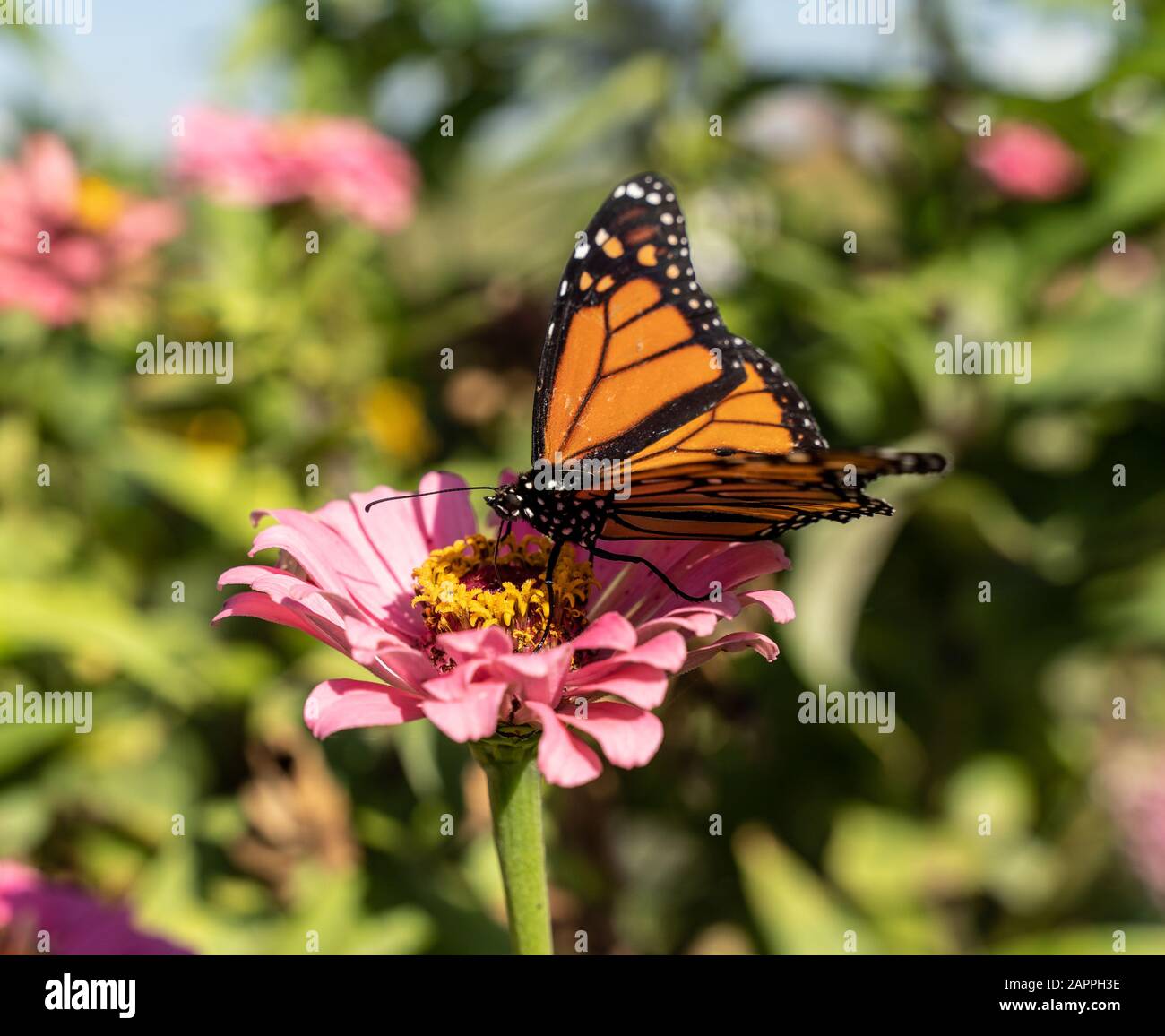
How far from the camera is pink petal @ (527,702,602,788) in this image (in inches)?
22.8

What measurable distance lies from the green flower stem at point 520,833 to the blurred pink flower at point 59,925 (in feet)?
1.03

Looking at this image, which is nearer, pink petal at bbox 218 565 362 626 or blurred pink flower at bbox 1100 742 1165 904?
pink petal at bbox 218 565 362 626

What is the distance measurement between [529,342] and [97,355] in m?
0.67

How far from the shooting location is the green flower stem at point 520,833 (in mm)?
675

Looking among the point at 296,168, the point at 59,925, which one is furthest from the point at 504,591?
the point at 296,168

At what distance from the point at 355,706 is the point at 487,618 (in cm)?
17

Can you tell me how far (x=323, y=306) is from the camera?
164 centimetres

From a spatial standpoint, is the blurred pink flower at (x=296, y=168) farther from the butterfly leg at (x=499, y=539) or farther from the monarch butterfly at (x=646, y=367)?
the butterfly leg at (x=499, y=539)

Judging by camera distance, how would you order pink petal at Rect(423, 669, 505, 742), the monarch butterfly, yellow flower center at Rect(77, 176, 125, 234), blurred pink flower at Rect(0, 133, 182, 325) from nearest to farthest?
pink petal at Rect(423, 669, 505, 742)
the monarch butterfly
blurred pink flower at Rect(0, 133, 182, 325)
yellow flower center at Rect(77, 176, 125, 234)

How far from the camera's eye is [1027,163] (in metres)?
1.80

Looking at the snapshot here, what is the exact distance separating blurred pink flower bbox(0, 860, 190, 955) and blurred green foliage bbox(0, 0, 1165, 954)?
21cm

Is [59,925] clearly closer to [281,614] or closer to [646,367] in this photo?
[281,614]

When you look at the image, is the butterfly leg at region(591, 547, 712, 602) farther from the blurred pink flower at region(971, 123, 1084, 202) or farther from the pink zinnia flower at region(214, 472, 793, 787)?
the blurred pink flower at region(971, 123, 1084, 202)

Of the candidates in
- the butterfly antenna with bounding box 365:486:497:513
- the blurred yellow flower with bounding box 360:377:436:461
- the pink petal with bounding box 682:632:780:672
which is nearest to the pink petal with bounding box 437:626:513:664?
the pink petal with bounding box 682:632:780:672
